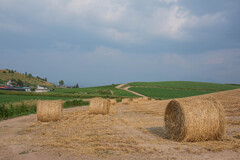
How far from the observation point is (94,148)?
7.09 meters

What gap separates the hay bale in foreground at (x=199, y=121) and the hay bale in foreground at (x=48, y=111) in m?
9.10

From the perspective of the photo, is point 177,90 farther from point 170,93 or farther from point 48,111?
point 48,111

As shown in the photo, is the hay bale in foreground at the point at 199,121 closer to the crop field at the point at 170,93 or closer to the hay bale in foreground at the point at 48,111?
the hay bale in foreground at the point at 48,111

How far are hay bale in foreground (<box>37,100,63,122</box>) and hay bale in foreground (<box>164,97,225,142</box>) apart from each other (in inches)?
358

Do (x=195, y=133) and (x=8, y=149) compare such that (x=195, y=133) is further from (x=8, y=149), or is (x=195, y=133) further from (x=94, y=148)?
(x=8, y=149)

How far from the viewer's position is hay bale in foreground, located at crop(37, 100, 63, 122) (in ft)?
47.7

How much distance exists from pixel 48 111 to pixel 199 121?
34.2 feet

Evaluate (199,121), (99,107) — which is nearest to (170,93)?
(99,107)

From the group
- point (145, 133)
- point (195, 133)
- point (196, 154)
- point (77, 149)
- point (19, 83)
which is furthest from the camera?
point (19, 83)

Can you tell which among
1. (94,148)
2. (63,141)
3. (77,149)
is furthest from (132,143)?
(63,141)

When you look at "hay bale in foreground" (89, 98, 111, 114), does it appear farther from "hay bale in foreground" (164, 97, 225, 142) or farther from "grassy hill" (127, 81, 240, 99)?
"grassy hill" (127, 81, 240, 99)

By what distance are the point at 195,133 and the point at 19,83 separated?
121687mm

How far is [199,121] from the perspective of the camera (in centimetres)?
779

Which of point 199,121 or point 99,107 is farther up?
point 199,121
